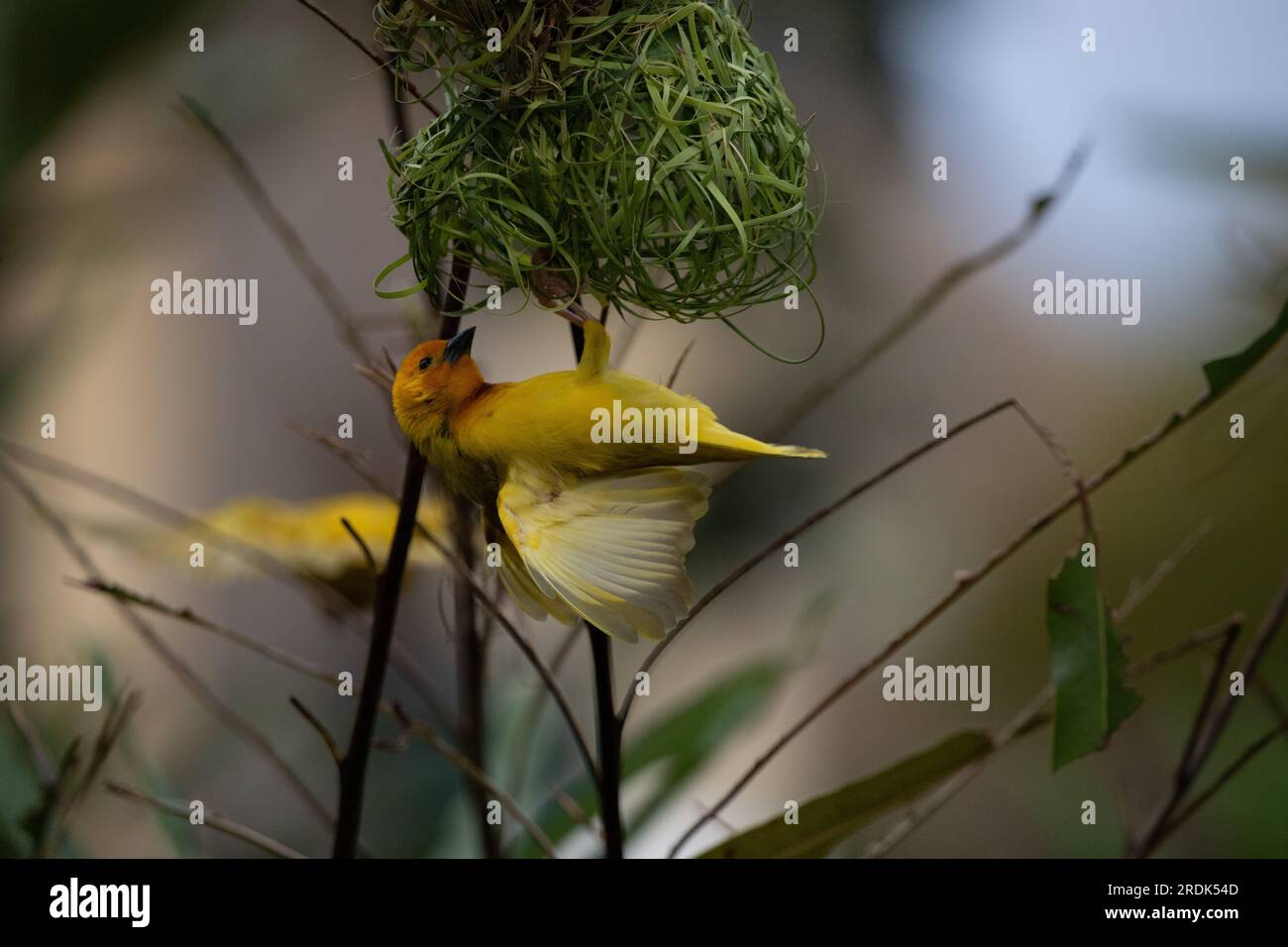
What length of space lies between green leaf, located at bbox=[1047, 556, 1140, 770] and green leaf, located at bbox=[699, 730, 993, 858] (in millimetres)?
90

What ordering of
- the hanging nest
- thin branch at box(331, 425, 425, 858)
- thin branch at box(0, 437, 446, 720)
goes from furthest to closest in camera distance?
thin branch at box(0, 437, 446, 720), thin branch at box(331, 425, 425, 858), the hanging nest

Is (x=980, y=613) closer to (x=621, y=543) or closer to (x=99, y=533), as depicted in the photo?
(x=621, y=543)

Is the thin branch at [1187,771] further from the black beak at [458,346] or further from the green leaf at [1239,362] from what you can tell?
the black beak at [458,346]

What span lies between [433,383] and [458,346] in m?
0.03

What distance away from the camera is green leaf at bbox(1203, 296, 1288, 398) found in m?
0.76

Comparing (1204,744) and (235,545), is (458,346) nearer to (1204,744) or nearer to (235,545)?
(235,545)

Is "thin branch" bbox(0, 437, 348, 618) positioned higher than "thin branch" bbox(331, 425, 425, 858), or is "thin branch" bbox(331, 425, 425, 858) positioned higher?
"thin branch" bbox(0, 437, 348, 618)

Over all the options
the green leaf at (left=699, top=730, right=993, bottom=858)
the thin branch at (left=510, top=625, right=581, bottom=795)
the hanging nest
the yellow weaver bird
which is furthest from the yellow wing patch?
the thin branch at (left=510, top=625, right=581, bottom=795)

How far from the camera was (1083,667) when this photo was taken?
0.78 meters

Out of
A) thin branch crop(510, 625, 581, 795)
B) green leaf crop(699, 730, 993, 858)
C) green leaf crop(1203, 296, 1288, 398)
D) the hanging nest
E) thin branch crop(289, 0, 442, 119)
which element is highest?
thin branch crop(289, 0, 442, 119)

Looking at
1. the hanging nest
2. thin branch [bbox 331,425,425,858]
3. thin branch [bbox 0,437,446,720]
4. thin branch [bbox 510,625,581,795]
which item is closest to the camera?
the hanging nest

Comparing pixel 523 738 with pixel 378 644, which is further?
pixel 523 738

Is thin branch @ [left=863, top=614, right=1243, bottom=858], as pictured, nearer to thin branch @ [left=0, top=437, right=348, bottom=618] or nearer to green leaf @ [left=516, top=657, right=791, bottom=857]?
green leaf @ [left=516, top=657, right=791, bottom=857]

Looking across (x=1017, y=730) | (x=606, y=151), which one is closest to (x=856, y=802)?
(x=1017, y=730)
